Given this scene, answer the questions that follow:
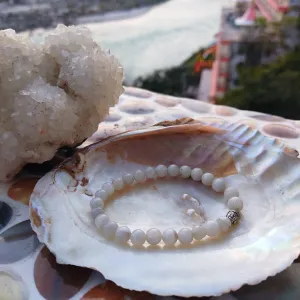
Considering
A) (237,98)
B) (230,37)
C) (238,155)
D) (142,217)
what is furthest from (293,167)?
(230,37)

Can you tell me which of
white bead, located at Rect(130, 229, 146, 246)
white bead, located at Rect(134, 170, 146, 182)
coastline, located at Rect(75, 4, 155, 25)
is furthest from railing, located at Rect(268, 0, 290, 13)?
white bead, located at Rect(130, 229, 146, 246)

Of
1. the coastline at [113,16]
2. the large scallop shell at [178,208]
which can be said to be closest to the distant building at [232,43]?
the coastline at [113,16]

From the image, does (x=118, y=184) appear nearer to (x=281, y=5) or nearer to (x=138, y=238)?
(x=138, y=238)

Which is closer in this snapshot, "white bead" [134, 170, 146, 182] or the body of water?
"white bead" [134, 170, 146, 182]

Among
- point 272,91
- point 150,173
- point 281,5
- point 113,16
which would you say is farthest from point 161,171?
point 281,5

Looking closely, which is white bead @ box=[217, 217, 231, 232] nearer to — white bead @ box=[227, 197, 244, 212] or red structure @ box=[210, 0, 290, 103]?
white bead @ box=[227, 197, 244, 212]
